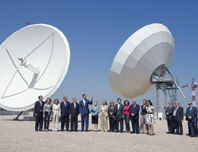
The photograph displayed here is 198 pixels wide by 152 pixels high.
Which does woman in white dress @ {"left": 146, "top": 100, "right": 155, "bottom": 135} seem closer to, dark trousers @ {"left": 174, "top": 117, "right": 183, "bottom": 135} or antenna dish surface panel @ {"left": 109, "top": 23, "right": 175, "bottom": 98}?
dark trousers @ {"left": 174, "top": 117, "right": 183, "bottom": 135}

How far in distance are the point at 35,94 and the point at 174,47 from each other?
19.0 m

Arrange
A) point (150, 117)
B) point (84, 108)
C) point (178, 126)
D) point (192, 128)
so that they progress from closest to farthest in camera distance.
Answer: point (192, 128)
point (150, 117)
point (178, 126)
point (84, 108)

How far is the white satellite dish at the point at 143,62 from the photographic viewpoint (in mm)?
22344

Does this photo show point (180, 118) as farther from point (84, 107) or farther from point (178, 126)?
point (84, 107)

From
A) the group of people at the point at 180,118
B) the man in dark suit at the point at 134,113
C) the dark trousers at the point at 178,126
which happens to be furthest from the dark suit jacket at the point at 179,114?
the man in dark suit at the point at 134,113

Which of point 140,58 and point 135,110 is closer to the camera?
point 135,110

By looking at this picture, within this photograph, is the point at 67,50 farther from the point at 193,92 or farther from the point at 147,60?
the point at 193,92

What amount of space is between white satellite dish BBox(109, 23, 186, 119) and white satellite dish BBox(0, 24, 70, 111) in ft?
20.0

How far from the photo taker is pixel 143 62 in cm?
2444

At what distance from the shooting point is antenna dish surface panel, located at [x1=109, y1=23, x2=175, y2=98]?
2228cm

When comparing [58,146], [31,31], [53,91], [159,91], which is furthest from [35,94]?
[159,91]

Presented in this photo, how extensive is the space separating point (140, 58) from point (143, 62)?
3.64ft

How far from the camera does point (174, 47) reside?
2925 centimetres

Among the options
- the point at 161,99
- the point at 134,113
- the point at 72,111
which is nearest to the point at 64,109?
the point at 72,111
